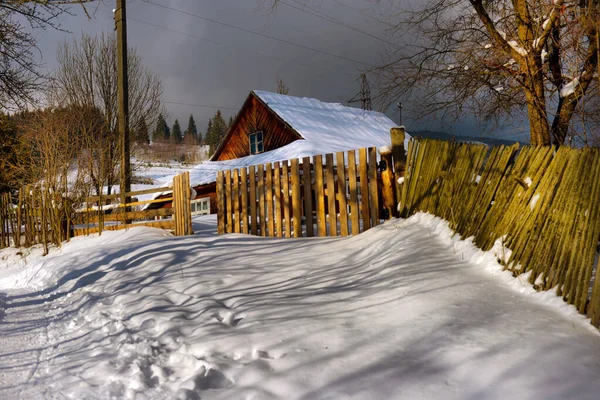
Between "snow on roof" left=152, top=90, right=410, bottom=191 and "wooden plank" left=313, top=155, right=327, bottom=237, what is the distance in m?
11.3

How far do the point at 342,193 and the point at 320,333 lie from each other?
152 inches

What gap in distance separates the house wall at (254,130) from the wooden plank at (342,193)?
14380 mm

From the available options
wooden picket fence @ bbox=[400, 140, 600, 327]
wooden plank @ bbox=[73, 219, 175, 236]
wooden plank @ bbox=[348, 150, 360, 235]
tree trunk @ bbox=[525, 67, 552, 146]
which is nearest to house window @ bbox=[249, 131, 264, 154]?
wooden plank @ bbox=[73, 219, 175, 236]

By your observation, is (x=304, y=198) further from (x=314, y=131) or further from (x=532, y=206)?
(x=314, y=131)

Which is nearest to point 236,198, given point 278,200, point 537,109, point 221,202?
point 221,202

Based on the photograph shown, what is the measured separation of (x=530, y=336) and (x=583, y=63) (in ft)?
15.8

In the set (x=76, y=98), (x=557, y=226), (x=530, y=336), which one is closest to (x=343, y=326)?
(x=530, y=336)

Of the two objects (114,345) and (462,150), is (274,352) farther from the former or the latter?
(462,150)

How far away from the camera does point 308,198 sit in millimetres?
6973

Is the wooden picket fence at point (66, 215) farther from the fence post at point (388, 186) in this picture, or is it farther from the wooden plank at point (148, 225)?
the fence post at point (388, 186)

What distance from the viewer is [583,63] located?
5.52 metres

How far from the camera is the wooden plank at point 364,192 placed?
618cm

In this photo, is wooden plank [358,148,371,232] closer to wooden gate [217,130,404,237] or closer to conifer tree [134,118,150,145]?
wooden gate [217,130,404,237]

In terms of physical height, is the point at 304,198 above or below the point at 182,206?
above
